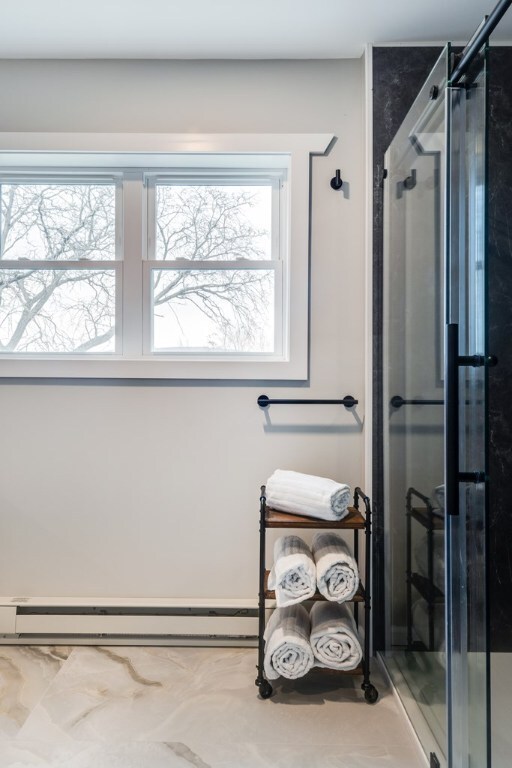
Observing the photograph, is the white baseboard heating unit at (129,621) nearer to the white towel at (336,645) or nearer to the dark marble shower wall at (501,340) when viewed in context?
the white towel at (336,645)

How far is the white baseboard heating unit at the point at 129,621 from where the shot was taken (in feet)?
6.64

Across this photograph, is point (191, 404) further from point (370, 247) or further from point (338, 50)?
point (338, 50)

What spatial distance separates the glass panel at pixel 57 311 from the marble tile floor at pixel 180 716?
1208 mm

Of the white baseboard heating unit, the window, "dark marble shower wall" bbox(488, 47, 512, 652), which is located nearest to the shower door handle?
"dark marble shower wall" bbox(488, 47, 512, 652)

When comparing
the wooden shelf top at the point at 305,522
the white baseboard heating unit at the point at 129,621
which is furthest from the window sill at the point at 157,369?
the white baseboard heating unit at the point at 129,621

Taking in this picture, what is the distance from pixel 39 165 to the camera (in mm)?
2164

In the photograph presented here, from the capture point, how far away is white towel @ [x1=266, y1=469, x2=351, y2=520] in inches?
67.3

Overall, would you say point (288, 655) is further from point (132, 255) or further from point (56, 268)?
point (56, 268)

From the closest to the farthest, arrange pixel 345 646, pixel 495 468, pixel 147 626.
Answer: pixel 345 646 < pixel 495 468 < pixel 147 626

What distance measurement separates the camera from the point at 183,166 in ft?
7.00

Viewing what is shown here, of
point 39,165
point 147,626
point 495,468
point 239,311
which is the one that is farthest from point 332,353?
point 39,165

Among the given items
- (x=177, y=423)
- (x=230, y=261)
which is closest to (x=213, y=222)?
(x=230, y=261)

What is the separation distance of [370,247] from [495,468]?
94cm

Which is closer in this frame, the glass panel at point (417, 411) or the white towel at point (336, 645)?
the glass panel at point (417, 411)
